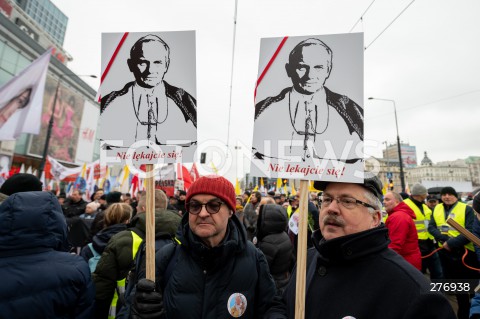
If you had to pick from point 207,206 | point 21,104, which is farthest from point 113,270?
point 21,104

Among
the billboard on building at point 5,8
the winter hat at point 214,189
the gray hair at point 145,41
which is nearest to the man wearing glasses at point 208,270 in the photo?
the winter hat at point 214,189

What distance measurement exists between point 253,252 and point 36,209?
56.8 inches

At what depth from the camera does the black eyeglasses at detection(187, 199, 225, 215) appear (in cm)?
195

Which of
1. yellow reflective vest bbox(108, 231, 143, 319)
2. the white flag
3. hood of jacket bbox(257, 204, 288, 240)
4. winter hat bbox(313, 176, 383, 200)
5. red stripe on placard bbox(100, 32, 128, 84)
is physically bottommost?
yellow reflective vest bbox(108, 231, 143, 319)

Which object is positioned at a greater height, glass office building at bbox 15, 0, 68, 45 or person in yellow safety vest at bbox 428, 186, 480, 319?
glass office building at bbox 15, 0, 68, 45

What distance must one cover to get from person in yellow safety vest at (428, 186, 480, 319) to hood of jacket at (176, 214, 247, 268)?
376 cm

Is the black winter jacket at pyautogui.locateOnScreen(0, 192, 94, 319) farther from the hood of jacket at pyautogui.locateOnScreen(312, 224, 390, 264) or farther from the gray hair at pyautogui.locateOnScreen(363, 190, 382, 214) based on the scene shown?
the gray hair at pyautogui.locateOnScreen(363, 190, 382, 214)

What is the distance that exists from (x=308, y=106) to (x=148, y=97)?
1.14 metres

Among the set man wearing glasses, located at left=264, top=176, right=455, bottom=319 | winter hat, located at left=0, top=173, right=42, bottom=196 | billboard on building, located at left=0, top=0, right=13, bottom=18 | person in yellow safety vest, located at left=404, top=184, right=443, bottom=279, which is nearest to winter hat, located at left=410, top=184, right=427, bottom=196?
person in yellow safety vest, located at left=404, top=184, right=443, bottom=279

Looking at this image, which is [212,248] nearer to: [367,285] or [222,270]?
[222,270]

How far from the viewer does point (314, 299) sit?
150cm

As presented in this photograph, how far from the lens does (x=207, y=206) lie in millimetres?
1954

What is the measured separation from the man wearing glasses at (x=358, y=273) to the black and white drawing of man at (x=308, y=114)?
0.92 ft

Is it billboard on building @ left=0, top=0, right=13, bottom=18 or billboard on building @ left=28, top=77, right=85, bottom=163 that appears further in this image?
billboard on building @ left=0, top=0, right=13, bottom=18
